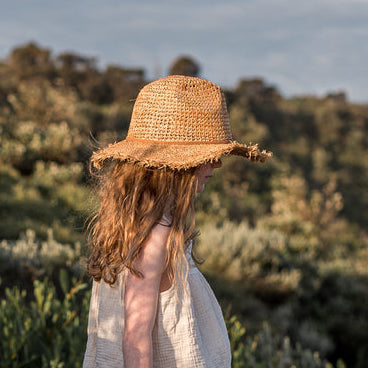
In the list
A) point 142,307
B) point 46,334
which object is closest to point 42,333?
point 46,334

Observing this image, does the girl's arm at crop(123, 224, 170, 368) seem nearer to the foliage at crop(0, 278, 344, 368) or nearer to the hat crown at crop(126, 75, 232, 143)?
the hat crown at crop(126, 75, 232, 143)

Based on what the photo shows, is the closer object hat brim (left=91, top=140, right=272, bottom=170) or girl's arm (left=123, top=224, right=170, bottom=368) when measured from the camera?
girl's arm (left=123, top=224, right=170, bottom=368)

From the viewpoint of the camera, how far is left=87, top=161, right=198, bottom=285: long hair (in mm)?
1625

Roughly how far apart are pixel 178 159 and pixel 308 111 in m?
30.0

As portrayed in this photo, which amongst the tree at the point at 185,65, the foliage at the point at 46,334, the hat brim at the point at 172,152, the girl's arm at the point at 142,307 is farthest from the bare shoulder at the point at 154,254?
the tree at the point at 185,65

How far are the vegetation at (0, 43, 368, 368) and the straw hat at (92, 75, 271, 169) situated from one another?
0.28 metres

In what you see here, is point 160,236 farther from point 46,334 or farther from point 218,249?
point 218,249

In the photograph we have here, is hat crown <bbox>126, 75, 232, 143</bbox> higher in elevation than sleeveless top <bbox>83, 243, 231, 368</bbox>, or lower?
higher

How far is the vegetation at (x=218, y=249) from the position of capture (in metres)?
3.27

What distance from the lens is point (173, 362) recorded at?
1720 millimetres

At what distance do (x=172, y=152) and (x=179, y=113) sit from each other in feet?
0.51

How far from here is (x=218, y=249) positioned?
7730 millimetres

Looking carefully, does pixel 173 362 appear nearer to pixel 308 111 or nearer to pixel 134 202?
pixel 134 202

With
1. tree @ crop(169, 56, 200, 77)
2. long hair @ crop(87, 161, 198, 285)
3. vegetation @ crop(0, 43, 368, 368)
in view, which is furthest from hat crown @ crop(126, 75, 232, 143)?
tree @ crop(169, 56, 200, 77)
